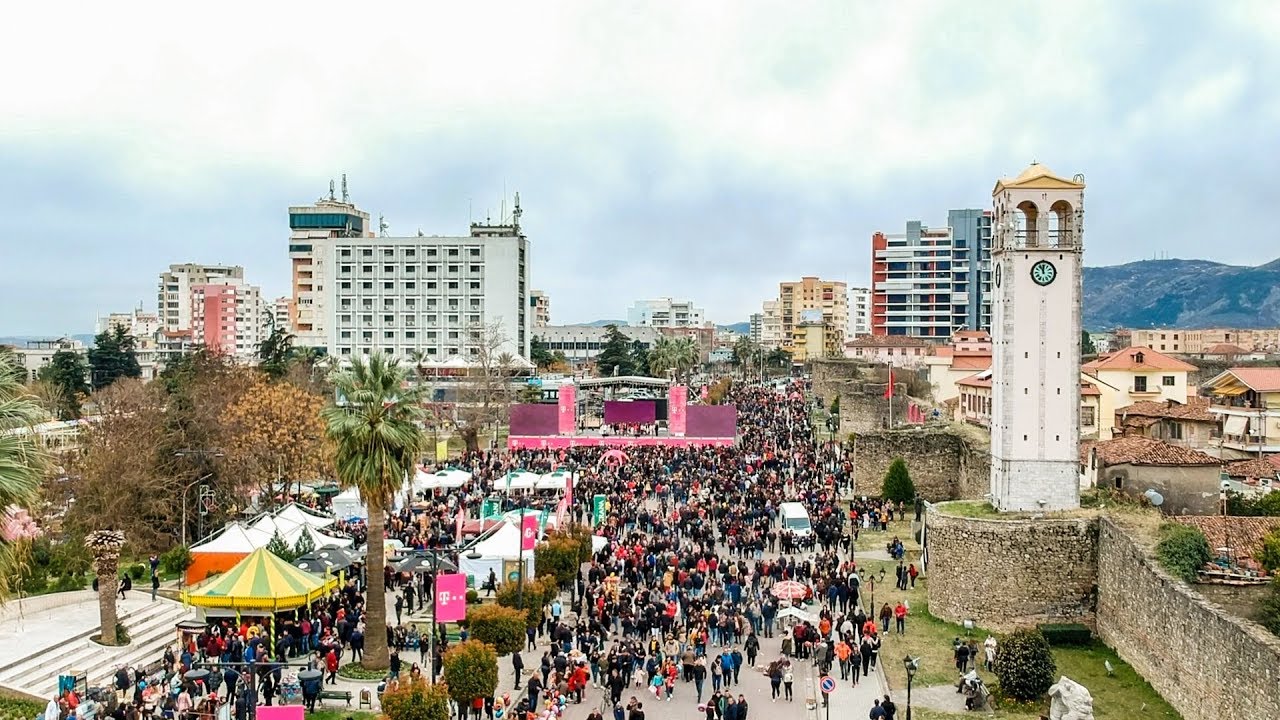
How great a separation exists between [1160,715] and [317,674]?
1595 cm

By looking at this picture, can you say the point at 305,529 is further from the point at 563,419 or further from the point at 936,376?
the point at 936,376

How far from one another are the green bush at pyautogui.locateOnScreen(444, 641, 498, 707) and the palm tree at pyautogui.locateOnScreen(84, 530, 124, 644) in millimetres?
8527

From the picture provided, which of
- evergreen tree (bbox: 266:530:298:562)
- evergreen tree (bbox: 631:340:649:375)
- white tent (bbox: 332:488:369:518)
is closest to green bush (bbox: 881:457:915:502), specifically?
white tent (bbox: 332:488:369:518)

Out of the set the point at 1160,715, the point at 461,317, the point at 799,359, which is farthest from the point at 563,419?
the point at 799,359

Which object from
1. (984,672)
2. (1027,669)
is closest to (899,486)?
(984,672)

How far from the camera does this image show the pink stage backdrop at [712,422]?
58.4 m

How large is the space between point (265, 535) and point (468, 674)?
13.2 m

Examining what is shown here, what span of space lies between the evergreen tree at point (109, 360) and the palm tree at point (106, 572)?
74.5m

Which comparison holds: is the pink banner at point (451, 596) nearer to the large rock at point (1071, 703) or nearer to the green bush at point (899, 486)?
the large rock at point (1071, 703)

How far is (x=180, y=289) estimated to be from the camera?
186375mm

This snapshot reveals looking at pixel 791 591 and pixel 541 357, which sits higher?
pixel 541 357

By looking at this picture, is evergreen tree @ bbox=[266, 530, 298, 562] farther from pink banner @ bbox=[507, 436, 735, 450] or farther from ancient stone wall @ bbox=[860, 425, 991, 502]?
pink banner @ bbox=[507, 436, 735, 450]

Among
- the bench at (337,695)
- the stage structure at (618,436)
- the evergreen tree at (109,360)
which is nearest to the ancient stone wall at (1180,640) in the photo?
the bench at (337,695)

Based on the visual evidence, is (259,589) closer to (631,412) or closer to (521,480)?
(521,480)
